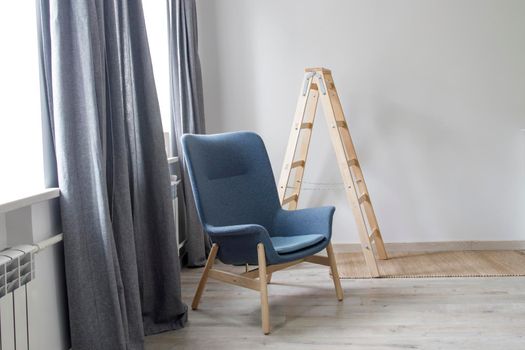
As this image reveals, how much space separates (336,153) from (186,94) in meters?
1.11

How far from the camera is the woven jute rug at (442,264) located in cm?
369

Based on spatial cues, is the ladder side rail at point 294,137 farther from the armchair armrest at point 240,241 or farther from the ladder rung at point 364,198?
the armchair armrest at point 240,241

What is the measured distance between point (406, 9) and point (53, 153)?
310 cm

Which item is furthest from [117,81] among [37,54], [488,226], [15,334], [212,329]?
[488,226]

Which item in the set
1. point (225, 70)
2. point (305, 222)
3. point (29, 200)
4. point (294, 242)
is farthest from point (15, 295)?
point (225, 70)

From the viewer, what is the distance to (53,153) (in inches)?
83.0

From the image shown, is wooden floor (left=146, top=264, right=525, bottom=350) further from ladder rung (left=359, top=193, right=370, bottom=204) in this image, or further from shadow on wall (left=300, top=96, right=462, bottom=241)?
shadow on wall (left=300, top=96, right=462, bottom=241)

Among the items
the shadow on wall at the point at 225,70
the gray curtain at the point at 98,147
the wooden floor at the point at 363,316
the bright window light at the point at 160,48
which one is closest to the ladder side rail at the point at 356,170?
the wooden floor at the point at 363,316

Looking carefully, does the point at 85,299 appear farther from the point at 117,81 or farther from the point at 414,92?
the point at 414,92

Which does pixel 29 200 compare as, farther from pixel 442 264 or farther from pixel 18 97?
pixel 442 264

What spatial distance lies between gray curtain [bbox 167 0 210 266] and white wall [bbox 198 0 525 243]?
49 centimetres

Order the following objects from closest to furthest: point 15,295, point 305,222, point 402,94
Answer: point 15,295, point 305,222, point 402,94

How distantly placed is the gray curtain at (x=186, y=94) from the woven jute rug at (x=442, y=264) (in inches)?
41.5

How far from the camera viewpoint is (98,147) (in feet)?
6.90
